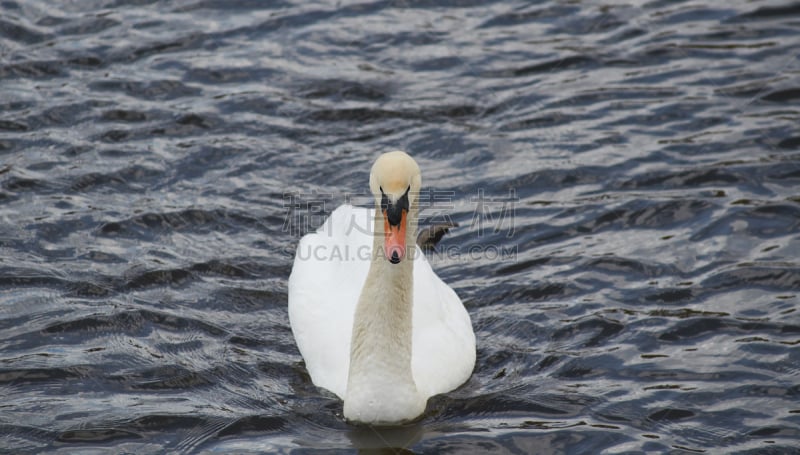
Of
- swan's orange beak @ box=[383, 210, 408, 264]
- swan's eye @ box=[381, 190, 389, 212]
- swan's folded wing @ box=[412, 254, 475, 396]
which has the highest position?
swan's eye @ box=[381, 190, 389, 212]

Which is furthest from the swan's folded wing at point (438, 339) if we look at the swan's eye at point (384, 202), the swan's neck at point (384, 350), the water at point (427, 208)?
the swan's eye at point (384, 202)

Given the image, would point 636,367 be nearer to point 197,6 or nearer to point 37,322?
point 37,322

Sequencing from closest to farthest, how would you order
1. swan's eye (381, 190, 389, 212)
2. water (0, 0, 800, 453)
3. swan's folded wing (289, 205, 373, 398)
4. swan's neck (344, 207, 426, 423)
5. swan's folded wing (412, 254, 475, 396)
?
swan's eye (381, 190, 389, 212)
swan's neck (344, 207, 426, 423)
water (0, 0, 800, 453)
swan's folded wing (412, 254, 475, 396)
swan's folded wing (289, 205, 373, 398)

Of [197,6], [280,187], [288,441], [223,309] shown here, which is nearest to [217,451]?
[288,441]

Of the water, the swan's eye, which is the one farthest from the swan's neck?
the swan's eye

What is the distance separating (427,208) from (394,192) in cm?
394

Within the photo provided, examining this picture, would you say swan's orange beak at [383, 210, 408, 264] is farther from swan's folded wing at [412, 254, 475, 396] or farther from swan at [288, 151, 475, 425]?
swan's folded wing at [412, 254, 475, 396]

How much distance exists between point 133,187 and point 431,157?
3146 mm

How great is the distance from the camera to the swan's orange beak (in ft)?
22.5

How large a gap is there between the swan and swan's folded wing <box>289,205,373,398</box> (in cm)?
1

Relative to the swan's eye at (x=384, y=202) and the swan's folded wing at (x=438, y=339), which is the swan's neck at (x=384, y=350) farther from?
the swan's eye at (x=384, y=202)

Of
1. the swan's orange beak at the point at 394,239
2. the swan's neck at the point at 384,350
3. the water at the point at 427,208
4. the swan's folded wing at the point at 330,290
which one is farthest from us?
the swan's folded wing at the point at 330,290

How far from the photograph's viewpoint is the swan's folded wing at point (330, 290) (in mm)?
8258

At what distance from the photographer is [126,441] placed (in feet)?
24.1
